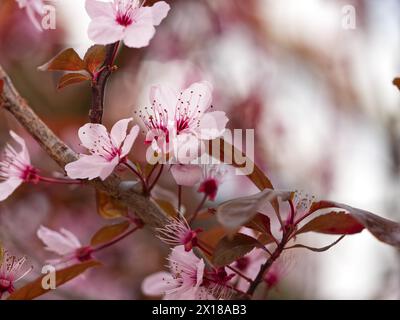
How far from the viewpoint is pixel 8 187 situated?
0.91m

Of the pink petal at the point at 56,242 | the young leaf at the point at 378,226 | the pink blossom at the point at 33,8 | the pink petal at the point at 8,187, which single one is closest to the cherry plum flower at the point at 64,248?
the pink petal at the point at 56,242

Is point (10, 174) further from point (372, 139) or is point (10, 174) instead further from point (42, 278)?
point (372, 139)

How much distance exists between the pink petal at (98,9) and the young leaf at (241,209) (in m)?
0.30

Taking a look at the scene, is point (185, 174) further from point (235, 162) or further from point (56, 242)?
point (56, 242)

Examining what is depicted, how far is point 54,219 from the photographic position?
199 cm

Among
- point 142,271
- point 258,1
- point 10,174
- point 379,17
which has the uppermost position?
point 258,1

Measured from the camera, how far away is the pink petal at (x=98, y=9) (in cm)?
84

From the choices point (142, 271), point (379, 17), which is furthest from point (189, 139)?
point (379, 17)

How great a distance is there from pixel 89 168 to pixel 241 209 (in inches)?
8.8

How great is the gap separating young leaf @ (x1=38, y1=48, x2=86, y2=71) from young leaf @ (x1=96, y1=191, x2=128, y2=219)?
0.68ft

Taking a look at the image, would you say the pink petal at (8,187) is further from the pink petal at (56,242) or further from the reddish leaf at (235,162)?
the reddish leaf at (235,162)

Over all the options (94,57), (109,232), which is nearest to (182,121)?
(94,57)
